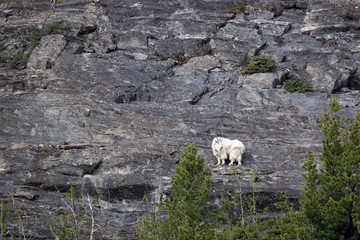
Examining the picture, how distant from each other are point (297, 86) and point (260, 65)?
2582 mm

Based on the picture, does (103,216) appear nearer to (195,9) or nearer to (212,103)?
(212,103)

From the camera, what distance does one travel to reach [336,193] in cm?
1627

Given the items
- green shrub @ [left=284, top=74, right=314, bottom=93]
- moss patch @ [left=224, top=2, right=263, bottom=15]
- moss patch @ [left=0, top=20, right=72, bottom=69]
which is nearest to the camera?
green shrub @ [left=284, top=74, right=314, bottom=93]

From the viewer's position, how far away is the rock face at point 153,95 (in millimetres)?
20500

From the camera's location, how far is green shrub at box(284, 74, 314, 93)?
1109 inches

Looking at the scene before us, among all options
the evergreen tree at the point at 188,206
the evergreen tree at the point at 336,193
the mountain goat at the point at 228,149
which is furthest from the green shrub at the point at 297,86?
the evergreen tree at the point at 188,206

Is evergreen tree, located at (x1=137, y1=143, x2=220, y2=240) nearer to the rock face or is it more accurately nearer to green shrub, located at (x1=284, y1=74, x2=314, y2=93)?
the rock face

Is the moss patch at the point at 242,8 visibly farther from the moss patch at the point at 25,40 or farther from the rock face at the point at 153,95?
the moss patch at the point at 25,40

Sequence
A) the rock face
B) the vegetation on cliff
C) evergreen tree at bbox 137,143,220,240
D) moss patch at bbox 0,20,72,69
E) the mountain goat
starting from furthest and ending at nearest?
moss patch at bbox 0,20,72,69 < the mountain goat < the rock face < evergreen tree at bbox 137,143,220,240 < the vegetation on cliff

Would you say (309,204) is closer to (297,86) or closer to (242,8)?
(297,86)

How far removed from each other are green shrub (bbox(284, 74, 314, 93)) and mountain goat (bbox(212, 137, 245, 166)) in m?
8.35

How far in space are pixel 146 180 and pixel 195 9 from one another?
19827mm

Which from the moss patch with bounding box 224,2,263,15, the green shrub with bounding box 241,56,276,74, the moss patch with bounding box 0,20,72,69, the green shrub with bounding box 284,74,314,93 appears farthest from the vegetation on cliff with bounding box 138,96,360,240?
the moss patch with bounding box 224,2,263,15

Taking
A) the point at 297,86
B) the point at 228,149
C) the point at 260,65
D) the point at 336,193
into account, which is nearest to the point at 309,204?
A: the point at 336,193
